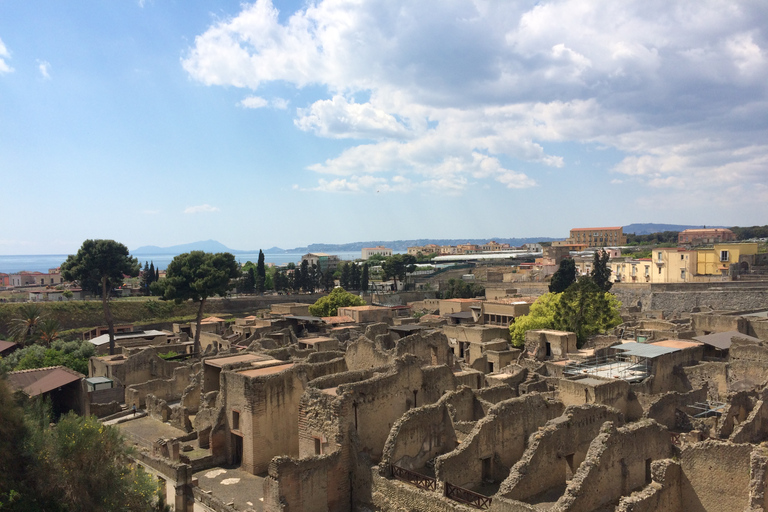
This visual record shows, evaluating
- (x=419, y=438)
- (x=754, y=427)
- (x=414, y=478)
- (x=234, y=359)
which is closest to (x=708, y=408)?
(x=754, y=427)

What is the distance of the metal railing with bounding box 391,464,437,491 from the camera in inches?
622

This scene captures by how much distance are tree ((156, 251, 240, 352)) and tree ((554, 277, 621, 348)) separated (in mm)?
30176

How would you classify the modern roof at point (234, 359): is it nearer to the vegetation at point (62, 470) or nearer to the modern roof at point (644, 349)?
the vegetation at point (62, 470)

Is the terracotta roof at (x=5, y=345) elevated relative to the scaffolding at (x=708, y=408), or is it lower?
elevated

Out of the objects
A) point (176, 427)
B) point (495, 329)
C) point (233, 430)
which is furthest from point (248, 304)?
point (233, 430)

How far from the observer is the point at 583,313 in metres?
42.8

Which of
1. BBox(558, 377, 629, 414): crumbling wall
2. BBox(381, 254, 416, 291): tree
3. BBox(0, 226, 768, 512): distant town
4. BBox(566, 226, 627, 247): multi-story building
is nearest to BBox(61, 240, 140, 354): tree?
BBox(0, 226, 768, 512): distant town

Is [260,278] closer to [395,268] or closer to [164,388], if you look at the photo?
[395,268]

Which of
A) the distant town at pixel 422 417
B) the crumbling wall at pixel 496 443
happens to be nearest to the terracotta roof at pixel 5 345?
the distant town at pixel 422 417

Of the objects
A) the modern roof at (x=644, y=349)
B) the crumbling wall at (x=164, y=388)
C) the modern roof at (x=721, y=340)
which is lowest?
the crumbling wall at (x=164, y=388)

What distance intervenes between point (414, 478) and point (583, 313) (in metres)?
30.4

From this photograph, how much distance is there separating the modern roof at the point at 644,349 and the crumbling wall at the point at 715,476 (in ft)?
39.1

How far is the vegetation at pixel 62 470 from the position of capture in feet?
43.9

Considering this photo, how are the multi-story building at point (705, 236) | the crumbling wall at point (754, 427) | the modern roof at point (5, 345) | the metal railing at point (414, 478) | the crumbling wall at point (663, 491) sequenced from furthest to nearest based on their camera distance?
the multi-story building at point (705, 236), the modern roof at point (5, 345), the crumbling wall at point (754, 427), the metal railing at point (414, 478), the crumbling wall at point (663, 491)
